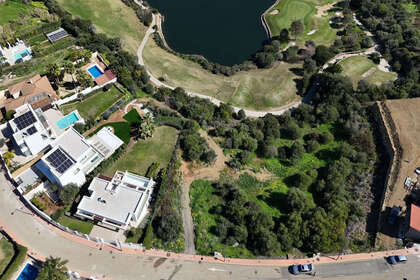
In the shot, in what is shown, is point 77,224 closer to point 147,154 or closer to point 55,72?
point 147,154

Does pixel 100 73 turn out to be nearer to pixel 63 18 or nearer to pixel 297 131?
pixel 63 18

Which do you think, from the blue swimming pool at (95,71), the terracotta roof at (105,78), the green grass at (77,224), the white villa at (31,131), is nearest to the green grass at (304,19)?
the terracotta roof at (105,78)

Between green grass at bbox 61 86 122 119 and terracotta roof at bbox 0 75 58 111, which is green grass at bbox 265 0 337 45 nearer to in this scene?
green grass at bbox 61 86 122 119

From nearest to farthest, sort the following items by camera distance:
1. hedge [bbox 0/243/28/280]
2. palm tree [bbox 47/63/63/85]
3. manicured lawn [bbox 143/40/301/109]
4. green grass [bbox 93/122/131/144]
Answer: hedge [bbox 0/243/28/280]
green grass [bbox 93/122/131/144]
palm tree [bbox 47/63/63/85]
manicured lawn [bbox 143/40/301/109]

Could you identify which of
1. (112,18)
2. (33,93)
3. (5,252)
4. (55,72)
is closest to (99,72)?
(55,72)

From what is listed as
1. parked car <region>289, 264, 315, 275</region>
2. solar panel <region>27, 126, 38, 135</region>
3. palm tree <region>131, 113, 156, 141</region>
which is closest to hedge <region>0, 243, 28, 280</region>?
solar panel <region>27, 126, 38, 135</region>

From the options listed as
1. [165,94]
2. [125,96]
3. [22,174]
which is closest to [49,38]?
[125,96]

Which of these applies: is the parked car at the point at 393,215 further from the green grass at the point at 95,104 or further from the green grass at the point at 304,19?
the green grass at the point at 304,19
